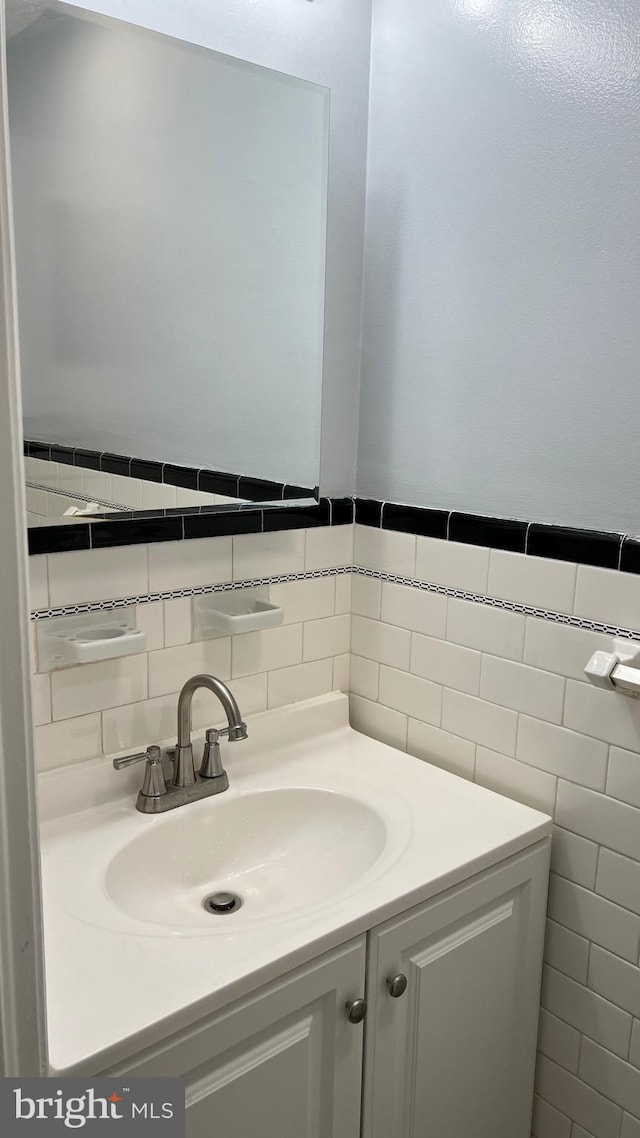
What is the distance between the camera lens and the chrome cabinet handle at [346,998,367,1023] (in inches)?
45.7

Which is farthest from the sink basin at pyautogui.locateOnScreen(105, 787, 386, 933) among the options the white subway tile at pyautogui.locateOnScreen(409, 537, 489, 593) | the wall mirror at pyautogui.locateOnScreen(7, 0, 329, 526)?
the wall mirror at pyautogui.locateOnScreen(7, 0, 329, 526)

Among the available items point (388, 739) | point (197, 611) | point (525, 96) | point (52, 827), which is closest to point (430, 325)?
point (525, 96)

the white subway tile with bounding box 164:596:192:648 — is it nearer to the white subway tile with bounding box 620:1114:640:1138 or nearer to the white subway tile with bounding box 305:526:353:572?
the white subway tile with bounding box 305:526:353:572

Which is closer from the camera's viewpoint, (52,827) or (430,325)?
(52,827)

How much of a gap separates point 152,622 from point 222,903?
1.57 ft

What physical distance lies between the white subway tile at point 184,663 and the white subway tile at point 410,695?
34cm

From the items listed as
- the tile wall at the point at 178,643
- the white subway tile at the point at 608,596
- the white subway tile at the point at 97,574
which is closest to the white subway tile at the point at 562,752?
the white subway tile at the point at 608,596

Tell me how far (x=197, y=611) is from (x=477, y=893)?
669 millimetres

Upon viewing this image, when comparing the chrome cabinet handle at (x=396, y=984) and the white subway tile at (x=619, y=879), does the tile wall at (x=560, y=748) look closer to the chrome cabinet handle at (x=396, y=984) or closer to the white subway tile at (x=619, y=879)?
the white subway tile at (x=619, y=879)

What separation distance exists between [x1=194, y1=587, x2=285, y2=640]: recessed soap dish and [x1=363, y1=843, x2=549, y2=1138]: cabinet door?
1.85 feet

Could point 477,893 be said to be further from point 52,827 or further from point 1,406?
point 1,406

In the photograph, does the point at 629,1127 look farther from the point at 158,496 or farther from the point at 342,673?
the point at 158,496

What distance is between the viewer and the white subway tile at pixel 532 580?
4.52 feet

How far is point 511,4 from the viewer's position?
4.44 ft
